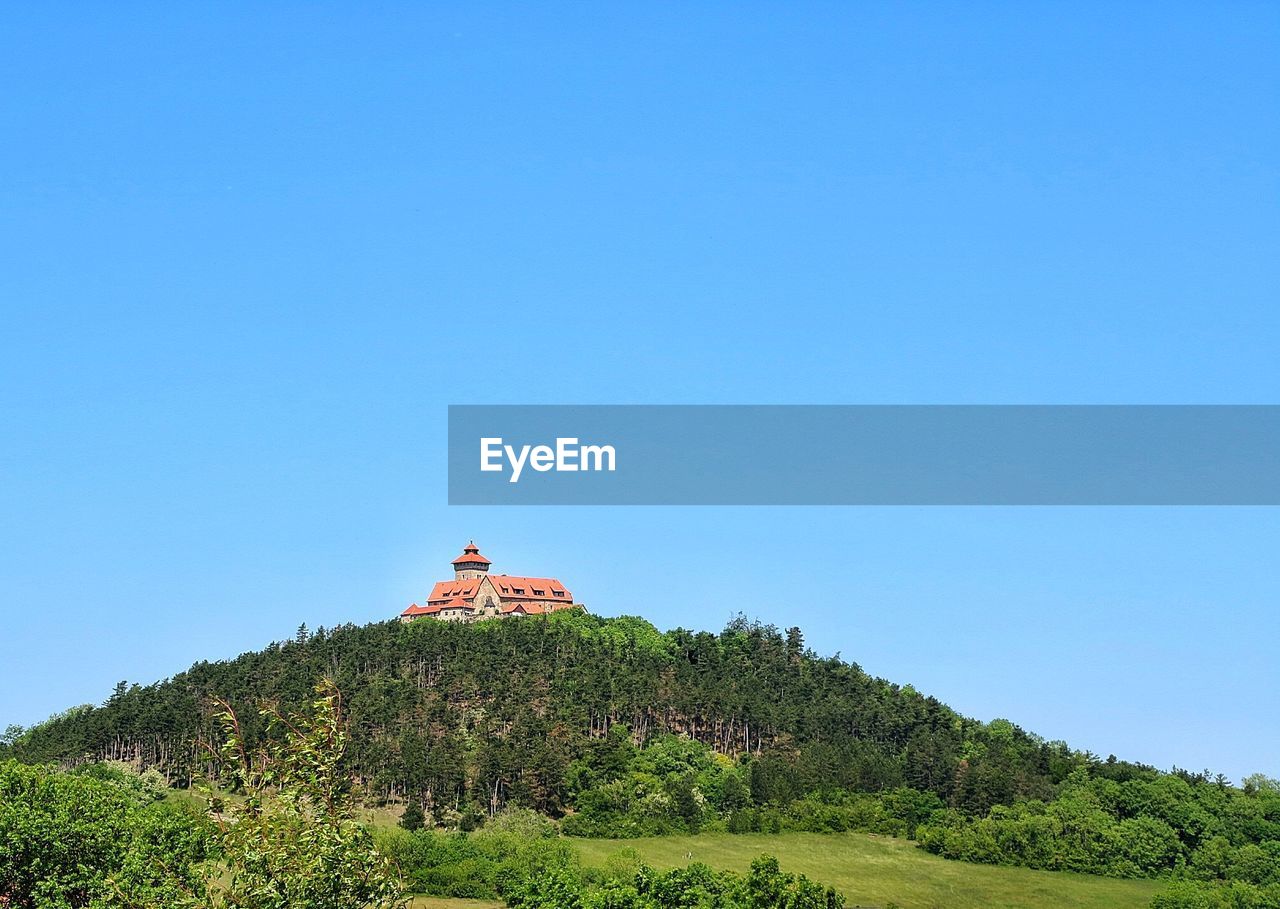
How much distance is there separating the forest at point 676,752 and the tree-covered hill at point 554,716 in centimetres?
33

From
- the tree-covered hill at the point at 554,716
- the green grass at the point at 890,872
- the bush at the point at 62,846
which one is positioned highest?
the tree-covered hill at the point at 554,716

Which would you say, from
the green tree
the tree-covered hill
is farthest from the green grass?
the green tree

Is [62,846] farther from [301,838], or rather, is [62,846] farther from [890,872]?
[890,872]

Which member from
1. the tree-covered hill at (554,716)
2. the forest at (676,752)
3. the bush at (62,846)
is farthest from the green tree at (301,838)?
the tree-covered hill at (554,716)

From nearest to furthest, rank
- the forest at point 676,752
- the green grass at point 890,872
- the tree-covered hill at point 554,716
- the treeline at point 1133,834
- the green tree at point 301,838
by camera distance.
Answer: the green tree at point 301,838
the green grass at point 890,872
the treeline at point 1133,834
the forest at point 676,752
the tree-covered hill at point 554,716

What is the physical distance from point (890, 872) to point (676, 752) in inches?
1310

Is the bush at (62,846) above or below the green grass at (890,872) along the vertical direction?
above

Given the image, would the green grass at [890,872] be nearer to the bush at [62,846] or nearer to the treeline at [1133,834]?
the treeline at [1133,834]

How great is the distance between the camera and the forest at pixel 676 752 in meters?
127

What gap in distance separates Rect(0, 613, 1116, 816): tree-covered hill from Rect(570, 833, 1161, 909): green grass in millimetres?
14242

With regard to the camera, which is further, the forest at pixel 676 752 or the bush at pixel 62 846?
the forest at pixel 676 752

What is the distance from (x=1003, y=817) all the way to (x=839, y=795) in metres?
16.7

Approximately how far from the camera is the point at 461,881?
98500mm

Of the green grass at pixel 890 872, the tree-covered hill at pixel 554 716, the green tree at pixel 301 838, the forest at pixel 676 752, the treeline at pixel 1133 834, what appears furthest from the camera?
the tree-covered hill at pixel 554 716
